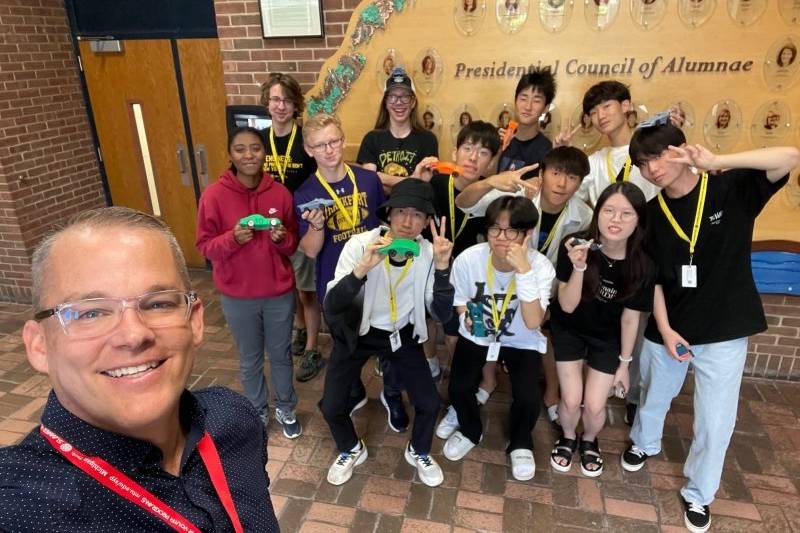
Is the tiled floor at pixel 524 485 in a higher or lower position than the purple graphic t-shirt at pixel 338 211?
lower

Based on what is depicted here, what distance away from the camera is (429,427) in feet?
9.92

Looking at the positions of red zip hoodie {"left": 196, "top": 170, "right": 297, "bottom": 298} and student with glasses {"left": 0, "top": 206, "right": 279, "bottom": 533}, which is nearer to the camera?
student with glasses {"left": 0, "top": 206, "right": 279, "bottom": 533}

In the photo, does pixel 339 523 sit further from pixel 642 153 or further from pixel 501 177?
pixel 642 153

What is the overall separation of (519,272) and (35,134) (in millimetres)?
5246

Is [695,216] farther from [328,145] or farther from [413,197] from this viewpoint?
[328,145]

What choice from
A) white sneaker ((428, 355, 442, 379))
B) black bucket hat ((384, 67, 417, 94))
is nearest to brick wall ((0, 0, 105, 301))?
black bucket hat ((384, 67, 417, 94))

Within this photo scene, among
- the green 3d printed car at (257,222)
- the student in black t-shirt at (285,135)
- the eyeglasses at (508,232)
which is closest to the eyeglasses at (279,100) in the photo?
the student in black t-shirt at (285,135)

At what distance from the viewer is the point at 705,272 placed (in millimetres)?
2547

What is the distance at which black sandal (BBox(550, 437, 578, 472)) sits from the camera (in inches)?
123

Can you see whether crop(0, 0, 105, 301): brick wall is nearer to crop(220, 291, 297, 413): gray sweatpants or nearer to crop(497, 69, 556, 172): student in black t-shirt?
crop(220, 291, 297, 413): gray sweatpants

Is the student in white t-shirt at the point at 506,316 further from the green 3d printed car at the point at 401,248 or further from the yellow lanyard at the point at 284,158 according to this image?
the yellow lanyard at the point at 284,158

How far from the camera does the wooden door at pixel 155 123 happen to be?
5.31 metres

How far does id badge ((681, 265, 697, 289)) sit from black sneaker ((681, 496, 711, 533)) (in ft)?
3.97

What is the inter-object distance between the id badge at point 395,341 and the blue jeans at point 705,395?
4.57 feet
